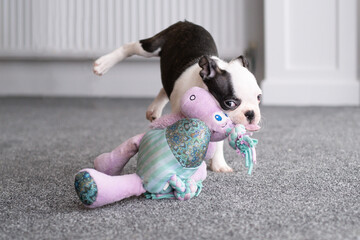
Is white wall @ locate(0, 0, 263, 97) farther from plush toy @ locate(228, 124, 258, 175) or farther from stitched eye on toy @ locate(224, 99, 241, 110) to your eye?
plush toy @ locate(228, 124, 258, 175)

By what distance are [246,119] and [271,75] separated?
5.90 feet

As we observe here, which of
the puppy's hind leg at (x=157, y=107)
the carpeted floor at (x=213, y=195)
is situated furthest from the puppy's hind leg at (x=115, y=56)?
the carpeted floor at (x=213, y=195)

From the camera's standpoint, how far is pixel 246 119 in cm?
105

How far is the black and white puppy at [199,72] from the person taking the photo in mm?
1052

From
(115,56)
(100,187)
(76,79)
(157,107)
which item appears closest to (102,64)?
(115,56)

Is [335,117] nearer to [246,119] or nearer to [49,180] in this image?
[246,119]

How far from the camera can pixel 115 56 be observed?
5.44 feet

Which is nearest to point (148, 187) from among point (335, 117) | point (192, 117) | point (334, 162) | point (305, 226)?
point (192, 117)

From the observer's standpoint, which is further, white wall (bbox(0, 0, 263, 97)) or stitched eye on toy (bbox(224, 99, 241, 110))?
white wall (bbox(0, 0, 263, 97))

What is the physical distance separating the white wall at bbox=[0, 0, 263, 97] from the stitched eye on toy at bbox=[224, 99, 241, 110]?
2.03 meters

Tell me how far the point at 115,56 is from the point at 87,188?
857 millimetres

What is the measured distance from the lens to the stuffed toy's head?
99 centimetres

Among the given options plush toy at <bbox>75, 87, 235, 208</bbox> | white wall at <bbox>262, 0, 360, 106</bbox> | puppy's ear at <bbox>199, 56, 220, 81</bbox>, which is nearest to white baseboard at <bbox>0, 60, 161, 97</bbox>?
white wall at <bbox>262, 0, 360, 106</bbox>

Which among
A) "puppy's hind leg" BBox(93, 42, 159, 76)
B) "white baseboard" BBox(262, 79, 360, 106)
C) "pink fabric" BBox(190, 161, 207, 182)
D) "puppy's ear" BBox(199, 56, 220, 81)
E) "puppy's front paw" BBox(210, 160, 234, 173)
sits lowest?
"white baseboard" BBox(262, 79, 360, 106)
